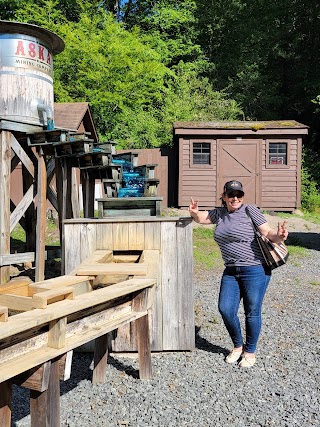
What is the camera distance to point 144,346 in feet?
12.8

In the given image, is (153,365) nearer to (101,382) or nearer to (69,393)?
(101,382)

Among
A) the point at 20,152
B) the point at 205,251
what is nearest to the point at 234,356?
the point at 20,152

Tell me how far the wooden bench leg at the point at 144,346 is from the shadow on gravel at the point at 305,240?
923 centimetres

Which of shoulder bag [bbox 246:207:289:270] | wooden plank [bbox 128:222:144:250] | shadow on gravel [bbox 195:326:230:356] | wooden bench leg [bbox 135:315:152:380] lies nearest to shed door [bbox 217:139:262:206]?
shadow on gravel [bbox 195:326:230:356]

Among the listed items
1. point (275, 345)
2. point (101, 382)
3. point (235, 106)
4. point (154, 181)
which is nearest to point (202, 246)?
point (154, 181)

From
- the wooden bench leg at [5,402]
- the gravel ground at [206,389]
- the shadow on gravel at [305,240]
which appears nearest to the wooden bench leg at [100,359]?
the gravel ground at [206,389]

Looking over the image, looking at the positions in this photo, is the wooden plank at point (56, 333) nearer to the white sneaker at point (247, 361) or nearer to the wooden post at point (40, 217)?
the white sneaker at point (247, 361)

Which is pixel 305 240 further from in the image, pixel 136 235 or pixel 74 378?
pixel 74 378

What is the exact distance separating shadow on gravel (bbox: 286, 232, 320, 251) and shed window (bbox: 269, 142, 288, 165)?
4742 mm

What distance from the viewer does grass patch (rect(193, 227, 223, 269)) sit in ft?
33.0

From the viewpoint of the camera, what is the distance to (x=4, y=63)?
21.8ft

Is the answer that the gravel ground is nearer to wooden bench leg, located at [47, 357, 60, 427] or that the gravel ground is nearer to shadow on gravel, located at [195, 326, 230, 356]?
shadow on gravel, located at [195, 326, 230, 356]

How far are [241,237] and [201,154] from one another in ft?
48.0

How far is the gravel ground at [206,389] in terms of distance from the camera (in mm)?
3379
